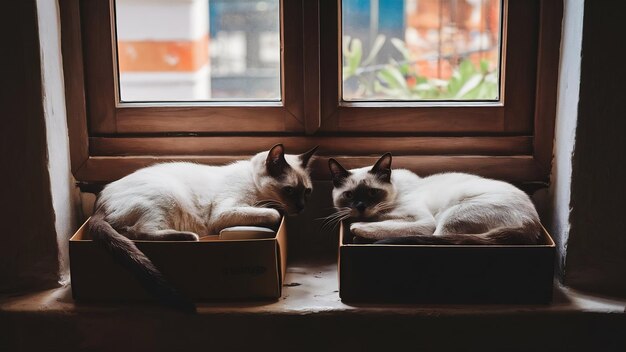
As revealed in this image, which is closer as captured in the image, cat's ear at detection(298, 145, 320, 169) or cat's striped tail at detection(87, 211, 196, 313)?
cat's striped tail at detection(87, 211, 196, 313)

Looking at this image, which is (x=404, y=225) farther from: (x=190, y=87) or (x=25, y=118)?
(x=25, y=118)

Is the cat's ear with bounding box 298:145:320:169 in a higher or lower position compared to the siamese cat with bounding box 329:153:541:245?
higher

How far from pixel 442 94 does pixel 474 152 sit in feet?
0.75

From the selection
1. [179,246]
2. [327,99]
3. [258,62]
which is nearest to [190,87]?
[258,62]

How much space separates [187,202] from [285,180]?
31 centimetres

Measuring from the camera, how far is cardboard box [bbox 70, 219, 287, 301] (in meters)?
1.59

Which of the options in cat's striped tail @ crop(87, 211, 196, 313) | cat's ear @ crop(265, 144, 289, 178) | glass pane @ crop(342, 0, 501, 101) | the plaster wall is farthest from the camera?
glass pane @ crop(342, 0, 501, 101)

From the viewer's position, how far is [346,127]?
6.66 ft

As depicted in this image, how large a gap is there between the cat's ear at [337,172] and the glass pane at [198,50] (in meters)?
0.34

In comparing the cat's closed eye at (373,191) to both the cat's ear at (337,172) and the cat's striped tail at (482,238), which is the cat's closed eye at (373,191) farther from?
the cat's striped tail at (482,238)

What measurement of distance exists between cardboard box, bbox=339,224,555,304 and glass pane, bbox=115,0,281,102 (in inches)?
29.0

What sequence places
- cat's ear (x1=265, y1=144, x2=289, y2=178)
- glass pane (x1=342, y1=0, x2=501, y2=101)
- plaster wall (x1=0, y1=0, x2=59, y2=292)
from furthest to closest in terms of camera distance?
glass pane (x1=342, y1=0, x2=501, y2=101) < cat's ear (x1=265, y1=144, x2=289, y2=178) < plaster wall (x1=0, y1=0, x2=59, y2=292)

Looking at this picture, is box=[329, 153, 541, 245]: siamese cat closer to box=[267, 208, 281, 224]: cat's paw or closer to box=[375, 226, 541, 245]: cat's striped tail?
box=[375, 226, 541, 245]: cat's striped tail

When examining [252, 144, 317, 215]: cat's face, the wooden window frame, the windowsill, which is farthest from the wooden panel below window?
the windowsill
